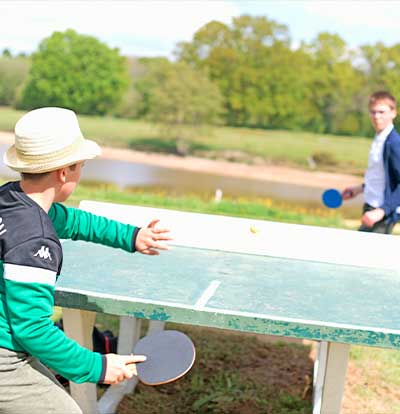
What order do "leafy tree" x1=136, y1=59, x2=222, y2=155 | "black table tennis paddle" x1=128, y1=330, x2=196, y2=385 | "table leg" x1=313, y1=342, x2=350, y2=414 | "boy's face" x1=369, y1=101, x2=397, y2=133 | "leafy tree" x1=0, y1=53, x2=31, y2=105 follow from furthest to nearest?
"leafy tree" x1=0, y1=53, x2=31, y2=105 < "leafy tree" x1=136, y1=59, x2=222, y2=155 < "boy's face" x1=369, y1=101, x2=397, y2=133 < "table leg" x1=313, y1=342, x2=350, y2=414 < "black table tennis paddle" x1=128, y1=330, x2=196, y2=385

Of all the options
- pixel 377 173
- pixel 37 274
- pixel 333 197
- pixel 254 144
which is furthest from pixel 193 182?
pixel 37 274

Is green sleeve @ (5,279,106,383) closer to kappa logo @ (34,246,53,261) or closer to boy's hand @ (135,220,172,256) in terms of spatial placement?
kappa logo @ (34,246,53,261)

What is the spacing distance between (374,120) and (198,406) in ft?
7.98

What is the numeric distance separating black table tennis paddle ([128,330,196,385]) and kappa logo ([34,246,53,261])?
0.48m

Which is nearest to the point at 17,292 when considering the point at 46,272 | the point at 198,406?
the point at 46,272

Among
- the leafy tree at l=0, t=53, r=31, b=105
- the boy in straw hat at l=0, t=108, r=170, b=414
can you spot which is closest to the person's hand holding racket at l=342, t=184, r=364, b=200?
the boy in straw hat at l=0, t=108, r=170, b=414

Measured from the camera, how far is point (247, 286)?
123 inches

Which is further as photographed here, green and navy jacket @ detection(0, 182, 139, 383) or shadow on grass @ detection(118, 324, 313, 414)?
shadow on grass @ detection(118, 324, 313, 414)

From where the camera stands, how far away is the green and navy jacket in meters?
2.05

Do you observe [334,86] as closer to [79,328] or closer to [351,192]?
[351,192]

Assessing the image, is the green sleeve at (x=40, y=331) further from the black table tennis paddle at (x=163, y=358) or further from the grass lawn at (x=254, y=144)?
the grass lawn at (x=254, y=144)

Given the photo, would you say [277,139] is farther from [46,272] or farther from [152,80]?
[46,272]

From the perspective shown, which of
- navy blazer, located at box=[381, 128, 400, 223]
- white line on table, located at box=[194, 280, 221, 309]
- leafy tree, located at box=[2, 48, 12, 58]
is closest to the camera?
white line on table, located at box=[194, 280, 221, 309]

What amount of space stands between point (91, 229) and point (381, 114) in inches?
116
